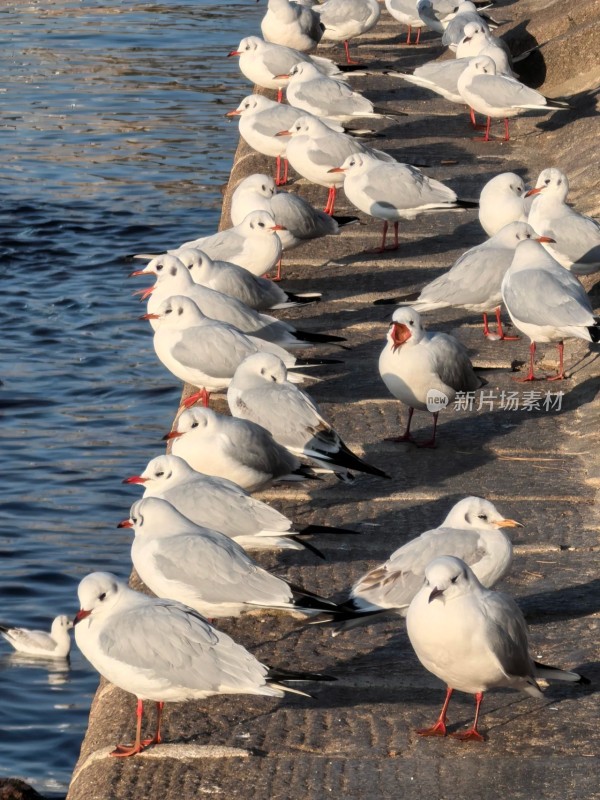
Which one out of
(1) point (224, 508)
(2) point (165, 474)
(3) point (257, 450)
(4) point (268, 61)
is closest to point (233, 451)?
(3) point (257, 450)

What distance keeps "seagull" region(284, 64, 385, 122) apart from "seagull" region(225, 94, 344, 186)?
536 mm

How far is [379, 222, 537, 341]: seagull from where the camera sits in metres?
8.57

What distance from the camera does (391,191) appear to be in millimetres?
10219

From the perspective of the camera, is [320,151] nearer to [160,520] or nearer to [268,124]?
[268,124]

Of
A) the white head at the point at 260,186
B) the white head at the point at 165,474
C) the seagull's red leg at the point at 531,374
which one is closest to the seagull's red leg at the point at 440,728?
the white head at the point at 165,474

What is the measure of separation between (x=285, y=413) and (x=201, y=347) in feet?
3.27

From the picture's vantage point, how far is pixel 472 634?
15.9 ft

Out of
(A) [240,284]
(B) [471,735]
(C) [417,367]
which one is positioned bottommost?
(B) [471,735]

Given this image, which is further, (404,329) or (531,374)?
(531,374)

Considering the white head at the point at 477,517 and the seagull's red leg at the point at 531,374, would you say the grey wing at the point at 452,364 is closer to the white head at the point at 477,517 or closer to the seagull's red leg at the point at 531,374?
the seagull's red leg at the point at 531,374

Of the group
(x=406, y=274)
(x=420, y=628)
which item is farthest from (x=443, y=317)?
(x=420, y=628)

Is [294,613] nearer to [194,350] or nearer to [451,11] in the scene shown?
[194,350]

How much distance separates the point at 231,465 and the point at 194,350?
1.42 m

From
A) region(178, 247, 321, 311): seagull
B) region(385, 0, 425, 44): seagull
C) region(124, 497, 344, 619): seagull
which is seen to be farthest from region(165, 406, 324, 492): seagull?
region(385, 0, 425, 44): seagull
